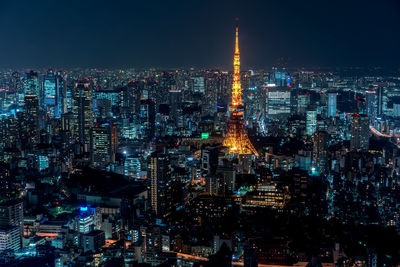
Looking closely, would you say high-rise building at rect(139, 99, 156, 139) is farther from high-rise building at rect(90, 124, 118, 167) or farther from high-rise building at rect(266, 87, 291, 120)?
high-rise building at rect(266, 87, 291, 120)

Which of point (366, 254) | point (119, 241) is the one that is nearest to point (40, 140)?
point (119, 241)

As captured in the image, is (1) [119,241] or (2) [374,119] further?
(2) [374,119]

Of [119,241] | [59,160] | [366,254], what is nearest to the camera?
[366,254]

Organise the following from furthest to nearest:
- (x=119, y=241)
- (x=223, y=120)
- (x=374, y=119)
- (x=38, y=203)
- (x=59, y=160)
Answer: (x=223, y=120), (x=374, y=119), (x=59, y=160), (x=38, y=203), (x=119, y=241)

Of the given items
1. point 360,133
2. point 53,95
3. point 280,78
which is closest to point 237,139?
point 360,133

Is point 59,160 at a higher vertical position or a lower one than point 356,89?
lower

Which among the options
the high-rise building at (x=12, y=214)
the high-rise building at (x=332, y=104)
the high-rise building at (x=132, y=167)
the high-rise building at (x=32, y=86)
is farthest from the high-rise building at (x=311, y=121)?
the high-rise building at (x=12, y=214)

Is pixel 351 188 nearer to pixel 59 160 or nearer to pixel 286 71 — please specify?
pixel 59 160

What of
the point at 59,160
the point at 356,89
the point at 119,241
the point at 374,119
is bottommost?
the point at 119,241

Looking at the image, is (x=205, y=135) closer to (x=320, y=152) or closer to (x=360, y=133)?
(x=320, y=152)
